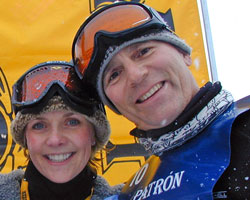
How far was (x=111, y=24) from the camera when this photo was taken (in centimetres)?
150

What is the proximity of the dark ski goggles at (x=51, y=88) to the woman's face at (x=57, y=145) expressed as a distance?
0.31 ft

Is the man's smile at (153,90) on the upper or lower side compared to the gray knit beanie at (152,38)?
lower

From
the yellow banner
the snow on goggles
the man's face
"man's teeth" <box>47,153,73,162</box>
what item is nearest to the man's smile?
the man's face

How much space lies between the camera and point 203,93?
1.15 metres

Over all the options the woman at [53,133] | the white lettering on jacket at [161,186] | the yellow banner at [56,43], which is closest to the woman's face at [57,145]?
the woman at [53,133]

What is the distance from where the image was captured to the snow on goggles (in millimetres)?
1429

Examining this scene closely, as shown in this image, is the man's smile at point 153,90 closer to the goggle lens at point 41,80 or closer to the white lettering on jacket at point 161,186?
the white lettering on jacket at point 161,186

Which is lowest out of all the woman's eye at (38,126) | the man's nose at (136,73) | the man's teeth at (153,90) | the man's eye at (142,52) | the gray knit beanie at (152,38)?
the man's teeth at (153,90)

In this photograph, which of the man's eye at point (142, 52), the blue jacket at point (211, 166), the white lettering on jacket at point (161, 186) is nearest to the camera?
the blue jacket at point (211, 166)

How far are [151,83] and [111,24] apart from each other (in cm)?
47

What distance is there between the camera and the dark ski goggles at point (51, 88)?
5.70 ft

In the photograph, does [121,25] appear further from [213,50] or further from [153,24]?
[213,50]

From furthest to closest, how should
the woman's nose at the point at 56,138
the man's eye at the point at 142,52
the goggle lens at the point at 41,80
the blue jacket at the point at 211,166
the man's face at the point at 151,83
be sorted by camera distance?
1. the goggle lens at the point at 41,80
2. the woman's nose at the point at 56,138
3. the man's eye at the point at 142,52
4. the man's face at the point at 151,83
5. the blue jacket at the point at 211,166

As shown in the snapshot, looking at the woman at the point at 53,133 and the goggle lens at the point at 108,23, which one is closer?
the goggle lens at the point at 108,23
